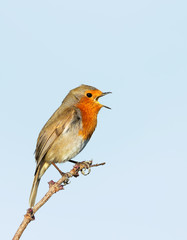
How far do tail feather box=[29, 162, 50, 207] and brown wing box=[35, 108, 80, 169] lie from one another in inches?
9.3

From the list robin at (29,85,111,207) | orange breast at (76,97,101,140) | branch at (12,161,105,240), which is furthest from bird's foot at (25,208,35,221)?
orange breast at (76,97,101,140)

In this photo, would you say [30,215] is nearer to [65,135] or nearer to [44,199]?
[44,199]

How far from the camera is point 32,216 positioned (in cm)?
380

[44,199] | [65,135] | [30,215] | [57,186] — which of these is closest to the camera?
[30,215]

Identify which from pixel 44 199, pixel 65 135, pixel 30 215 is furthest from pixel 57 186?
pixel 65 135

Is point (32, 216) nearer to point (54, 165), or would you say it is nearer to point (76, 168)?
point (76, 168)

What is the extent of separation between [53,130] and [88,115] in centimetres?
74

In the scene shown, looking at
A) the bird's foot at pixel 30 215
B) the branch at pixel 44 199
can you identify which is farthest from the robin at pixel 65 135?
the bird's foot at pixel 30 215

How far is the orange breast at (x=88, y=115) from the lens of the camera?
7.24 metres

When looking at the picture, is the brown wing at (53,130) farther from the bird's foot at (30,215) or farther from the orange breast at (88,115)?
the bird's foot at (30,215)

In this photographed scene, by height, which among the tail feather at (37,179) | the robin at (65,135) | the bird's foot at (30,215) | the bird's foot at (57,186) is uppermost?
the robin at (65,135)

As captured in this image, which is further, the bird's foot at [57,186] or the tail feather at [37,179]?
the tail feather at [37,179]

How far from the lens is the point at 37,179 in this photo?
7.37 meters

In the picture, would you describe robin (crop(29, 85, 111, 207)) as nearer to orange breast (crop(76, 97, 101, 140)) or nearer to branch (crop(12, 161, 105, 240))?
orange breast (crop(76, 97, 101, 140))
